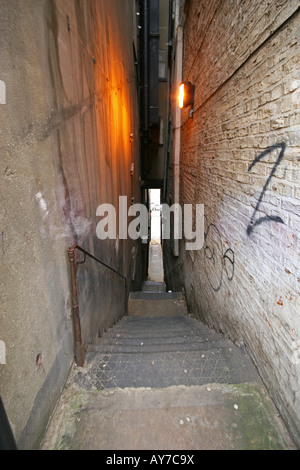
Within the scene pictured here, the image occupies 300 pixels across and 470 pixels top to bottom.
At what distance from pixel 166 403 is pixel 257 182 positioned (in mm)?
1932

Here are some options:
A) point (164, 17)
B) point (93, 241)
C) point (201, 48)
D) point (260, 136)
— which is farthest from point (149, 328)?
point (164, 17)

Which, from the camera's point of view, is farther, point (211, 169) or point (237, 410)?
point (211, 169)

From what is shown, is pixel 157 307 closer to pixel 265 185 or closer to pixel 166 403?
pixel 166 403

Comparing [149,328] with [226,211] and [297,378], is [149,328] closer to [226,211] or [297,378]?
[226,211]

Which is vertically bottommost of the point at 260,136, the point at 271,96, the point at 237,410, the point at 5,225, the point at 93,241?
the point at 237,410

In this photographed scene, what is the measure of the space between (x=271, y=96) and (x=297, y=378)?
1.98 m

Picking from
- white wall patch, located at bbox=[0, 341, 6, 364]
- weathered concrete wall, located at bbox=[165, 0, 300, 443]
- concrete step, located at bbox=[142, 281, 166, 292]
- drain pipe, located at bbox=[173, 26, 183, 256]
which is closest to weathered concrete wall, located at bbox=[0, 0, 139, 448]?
white wall patch, located at bbox=[0, 341, 6, 364]

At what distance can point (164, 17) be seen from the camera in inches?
354

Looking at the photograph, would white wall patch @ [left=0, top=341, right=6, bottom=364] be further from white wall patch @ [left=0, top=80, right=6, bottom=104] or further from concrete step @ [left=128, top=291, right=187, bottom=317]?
concrete step @ [left=128, top=291, right=187, bottom=317]

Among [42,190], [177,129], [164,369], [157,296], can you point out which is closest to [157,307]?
[157,296]

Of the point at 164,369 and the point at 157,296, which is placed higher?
the point at 164,369

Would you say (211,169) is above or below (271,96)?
below

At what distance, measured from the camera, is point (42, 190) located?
162 cm
